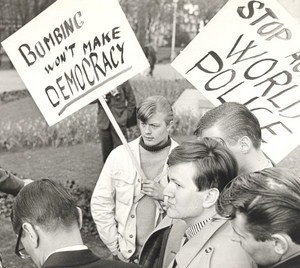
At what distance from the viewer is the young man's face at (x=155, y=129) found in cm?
348

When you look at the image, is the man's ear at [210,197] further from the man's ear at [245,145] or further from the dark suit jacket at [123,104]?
the dark suit jacket at [123,104]

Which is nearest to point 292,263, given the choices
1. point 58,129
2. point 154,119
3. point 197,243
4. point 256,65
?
point 197,243

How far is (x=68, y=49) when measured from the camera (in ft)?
11.3

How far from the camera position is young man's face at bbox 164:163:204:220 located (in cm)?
241

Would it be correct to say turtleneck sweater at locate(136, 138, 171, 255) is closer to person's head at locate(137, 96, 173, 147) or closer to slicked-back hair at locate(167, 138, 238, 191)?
person's head at locate(137, 96, 173, 147)

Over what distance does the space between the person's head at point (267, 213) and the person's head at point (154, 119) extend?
4.78 feet

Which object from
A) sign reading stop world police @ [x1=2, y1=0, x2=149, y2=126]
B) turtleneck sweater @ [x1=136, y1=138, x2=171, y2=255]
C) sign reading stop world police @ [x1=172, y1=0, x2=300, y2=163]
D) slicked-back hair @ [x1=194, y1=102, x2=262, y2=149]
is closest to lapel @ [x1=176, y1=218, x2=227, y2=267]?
slicked-back hair @ [x1=194, y1=102, x2=262, y2=149]

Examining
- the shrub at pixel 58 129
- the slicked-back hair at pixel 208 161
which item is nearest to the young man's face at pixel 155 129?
the slicked-back hair at pixel 208 161

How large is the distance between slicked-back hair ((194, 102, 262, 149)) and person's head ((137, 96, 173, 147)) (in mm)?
724

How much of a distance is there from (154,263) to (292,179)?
1013 mm

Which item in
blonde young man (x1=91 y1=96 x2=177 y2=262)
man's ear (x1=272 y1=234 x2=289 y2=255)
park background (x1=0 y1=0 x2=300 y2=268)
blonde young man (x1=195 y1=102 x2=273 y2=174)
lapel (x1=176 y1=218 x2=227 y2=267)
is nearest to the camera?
man's ear (x1=272 y1=234 x2=289 y2=255)

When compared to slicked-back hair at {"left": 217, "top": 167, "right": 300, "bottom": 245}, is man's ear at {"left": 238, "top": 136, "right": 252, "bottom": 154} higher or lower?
lower

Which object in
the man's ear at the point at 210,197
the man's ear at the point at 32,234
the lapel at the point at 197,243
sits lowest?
the lapel at the point at 197,243

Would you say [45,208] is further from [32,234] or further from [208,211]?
[208,211]
